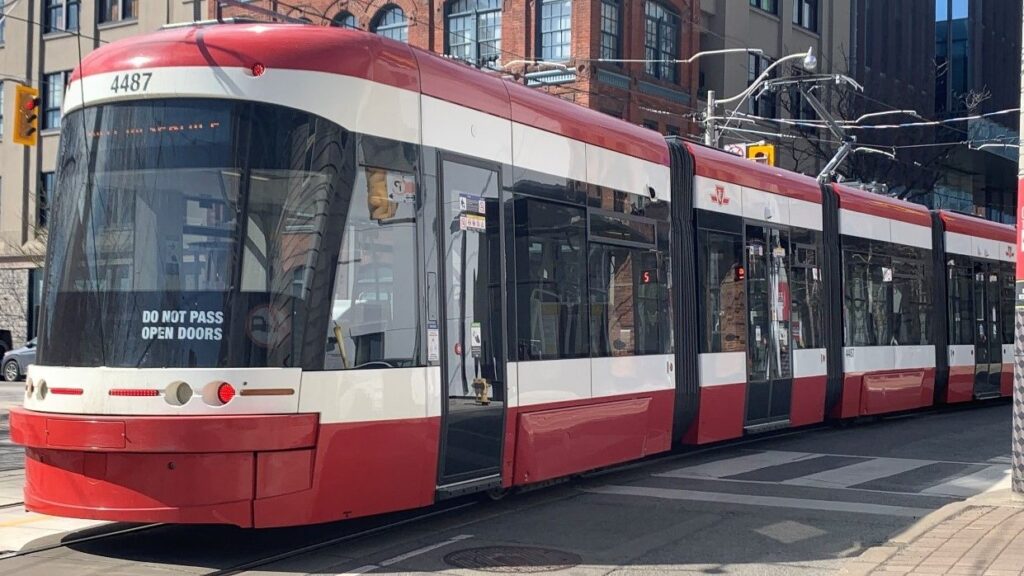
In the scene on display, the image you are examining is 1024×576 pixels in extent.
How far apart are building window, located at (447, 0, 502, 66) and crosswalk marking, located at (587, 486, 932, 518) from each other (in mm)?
25301

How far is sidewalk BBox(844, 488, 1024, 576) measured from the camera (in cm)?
760

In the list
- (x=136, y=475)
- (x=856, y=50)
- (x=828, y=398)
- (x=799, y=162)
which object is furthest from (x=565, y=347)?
(x=856, y=50)

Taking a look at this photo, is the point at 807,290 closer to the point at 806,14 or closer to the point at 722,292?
the point at 722,292

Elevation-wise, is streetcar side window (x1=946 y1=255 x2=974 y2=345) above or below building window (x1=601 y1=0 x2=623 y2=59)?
below

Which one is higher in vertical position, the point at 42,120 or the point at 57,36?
the point at 57,36

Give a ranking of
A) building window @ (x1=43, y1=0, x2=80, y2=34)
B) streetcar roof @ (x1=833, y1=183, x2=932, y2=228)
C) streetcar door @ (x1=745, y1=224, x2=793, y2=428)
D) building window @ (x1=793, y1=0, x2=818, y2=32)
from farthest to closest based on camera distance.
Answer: building window @ (x1=793, y1=0, x2=818, y2=32) < building window @ (x1=43, y1=0, x2=80, y2=34) < streetcar roof @ (x1=833, y1=183, x2=932, y2=228) < streetcar door @ (x1=745, y1=224, x2=793, y2=428)

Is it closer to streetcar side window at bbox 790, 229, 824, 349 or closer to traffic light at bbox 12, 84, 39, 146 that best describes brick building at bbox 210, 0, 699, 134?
traffic light at bbox 12, 84, 39, 146

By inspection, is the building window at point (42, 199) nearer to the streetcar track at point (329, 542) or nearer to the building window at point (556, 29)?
the building window at point (556, 29)

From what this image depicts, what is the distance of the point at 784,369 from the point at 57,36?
112 feet

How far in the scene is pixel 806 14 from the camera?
149ft

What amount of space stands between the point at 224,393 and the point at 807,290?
10100 mm

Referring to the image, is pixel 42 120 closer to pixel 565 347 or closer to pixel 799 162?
pixel 799 162

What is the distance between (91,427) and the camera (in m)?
7.63

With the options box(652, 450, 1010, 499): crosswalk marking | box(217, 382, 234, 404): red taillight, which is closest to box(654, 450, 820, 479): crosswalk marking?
box(652, 450, 1010, 499): crosswalk marking
